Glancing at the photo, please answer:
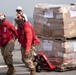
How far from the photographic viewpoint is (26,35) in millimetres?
9672

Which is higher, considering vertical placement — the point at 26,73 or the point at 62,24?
the point at 62,24

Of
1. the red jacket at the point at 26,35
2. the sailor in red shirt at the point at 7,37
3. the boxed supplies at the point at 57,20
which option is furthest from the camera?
→ the boxed supplies at the point at 57,20

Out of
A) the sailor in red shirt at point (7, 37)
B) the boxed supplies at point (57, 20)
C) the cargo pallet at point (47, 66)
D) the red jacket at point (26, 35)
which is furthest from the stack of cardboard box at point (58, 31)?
the sailor in red shirt at point (7, 37)

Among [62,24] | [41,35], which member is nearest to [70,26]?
[62,24]

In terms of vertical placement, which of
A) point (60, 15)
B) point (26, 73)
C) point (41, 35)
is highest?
point (60, 15)

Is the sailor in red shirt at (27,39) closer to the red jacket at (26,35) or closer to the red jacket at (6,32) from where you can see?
the red jacket at (26,35)

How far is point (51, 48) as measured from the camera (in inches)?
446

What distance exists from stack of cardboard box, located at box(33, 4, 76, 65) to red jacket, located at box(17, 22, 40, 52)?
4.11 ft

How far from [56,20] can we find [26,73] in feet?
5.71

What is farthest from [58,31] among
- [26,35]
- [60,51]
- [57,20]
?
[26,35]

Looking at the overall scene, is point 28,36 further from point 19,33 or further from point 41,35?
point 41,35

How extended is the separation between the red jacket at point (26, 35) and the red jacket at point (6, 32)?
36 cm

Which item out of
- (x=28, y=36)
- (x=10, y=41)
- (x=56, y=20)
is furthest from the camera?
(x=56, y=20)

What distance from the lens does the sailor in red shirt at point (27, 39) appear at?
963 centimetres
